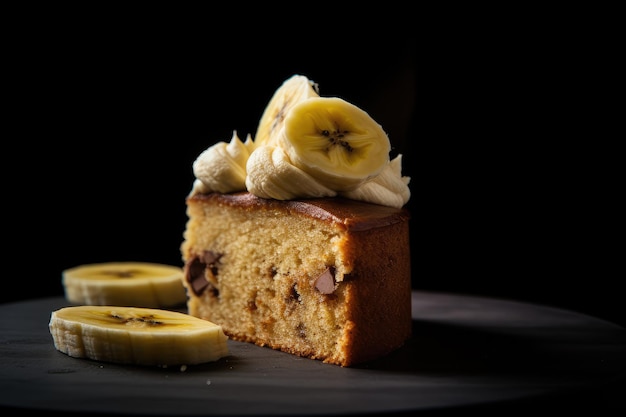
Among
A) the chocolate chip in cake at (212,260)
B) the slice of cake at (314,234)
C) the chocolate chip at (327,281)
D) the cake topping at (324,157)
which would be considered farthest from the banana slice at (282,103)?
the chocolate chip at (327,281)

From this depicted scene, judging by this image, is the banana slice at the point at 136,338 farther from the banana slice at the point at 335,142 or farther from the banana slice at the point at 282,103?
the banana slice at the point at 282,103

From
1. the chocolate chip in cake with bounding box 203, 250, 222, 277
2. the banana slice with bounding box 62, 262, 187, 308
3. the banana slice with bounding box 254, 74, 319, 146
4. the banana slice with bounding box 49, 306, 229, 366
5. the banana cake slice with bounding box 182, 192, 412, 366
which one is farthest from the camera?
the banana slice with bounding box 62, 262, 187, 308

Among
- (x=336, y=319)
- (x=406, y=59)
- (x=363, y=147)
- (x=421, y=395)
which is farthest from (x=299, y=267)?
(x=406, y=59)

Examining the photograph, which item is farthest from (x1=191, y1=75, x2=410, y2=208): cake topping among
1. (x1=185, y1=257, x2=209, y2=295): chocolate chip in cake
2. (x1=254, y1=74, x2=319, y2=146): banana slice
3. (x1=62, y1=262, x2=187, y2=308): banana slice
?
(x1=62, y1=262, x2=187, y2=308): banana slice

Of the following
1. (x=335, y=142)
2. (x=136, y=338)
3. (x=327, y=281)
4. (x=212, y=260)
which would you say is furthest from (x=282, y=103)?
(x=136, y=338)

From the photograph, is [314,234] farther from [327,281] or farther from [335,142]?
[335,142]

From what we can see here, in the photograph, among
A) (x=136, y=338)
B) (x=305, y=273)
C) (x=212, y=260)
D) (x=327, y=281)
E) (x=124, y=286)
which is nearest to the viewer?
(x=136, y=338)

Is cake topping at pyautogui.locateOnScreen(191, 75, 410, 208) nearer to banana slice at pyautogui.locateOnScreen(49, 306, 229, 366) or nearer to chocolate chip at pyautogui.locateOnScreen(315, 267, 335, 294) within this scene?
chocolate chip at pyautogui.locateOnScreen(315, 267, 335, 294)
